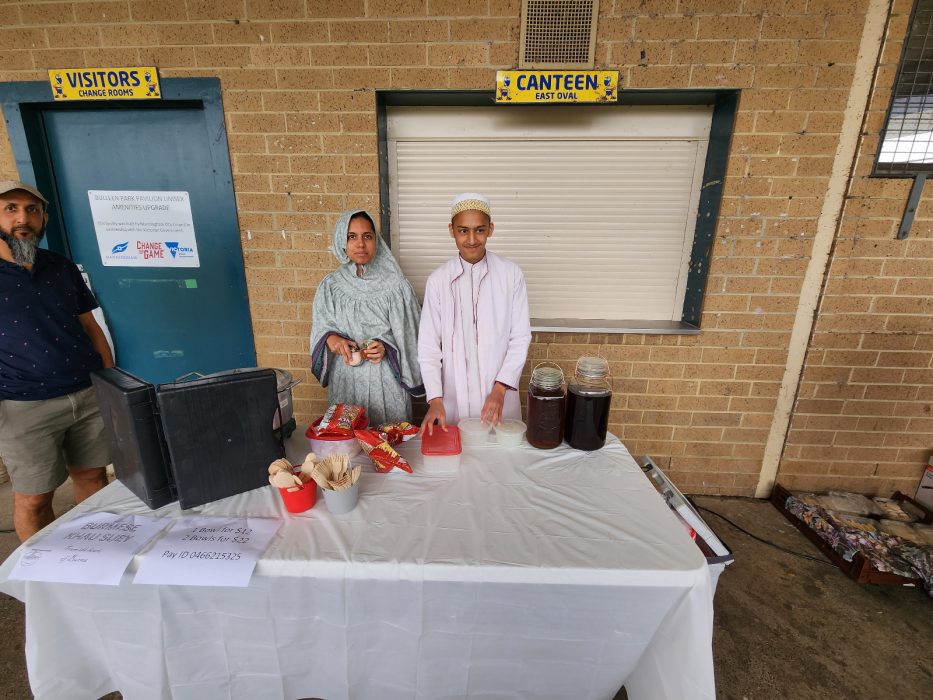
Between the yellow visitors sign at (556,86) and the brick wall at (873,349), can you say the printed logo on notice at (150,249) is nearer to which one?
the yellow visitors sign at (556,86)

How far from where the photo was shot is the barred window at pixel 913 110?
1988 mm

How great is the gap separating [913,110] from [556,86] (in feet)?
6.20

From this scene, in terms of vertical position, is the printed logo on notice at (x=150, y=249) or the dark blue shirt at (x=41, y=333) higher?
the printed logo on notice at (x=150, y=249)

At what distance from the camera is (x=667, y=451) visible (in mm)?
2660

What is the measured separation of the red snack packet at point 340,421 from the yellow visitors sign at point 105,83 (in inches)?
88.1

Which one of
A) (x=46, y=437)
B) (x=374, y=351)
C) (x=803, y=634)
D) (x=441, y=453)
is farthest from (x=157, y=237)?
(x=803, y=634)

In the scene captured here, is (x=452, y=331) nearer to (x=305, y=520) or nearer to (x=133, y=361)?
(x=305, y=520)

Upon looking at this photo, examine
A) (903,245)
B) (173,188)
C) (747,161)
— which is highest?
(747,161)

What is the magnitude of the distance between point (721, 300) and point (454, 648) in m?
2.36

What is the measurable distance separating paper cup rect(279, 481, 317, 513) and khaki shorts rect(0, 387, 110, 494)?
151 cm

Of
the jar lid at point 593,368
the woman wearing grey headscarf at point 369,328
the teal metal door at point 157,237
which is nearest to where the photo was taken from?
the jar lid at point 593,368

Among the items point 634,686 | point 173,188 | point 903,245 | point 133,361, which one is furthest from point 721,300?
point 133,361

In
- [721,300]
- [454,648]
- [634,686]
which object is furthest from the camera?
[721,300]

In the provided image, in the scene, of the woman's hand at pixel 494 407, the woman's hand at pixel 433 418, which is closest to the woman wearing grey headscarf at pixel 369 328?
the woman's hand at pixel 433 418
